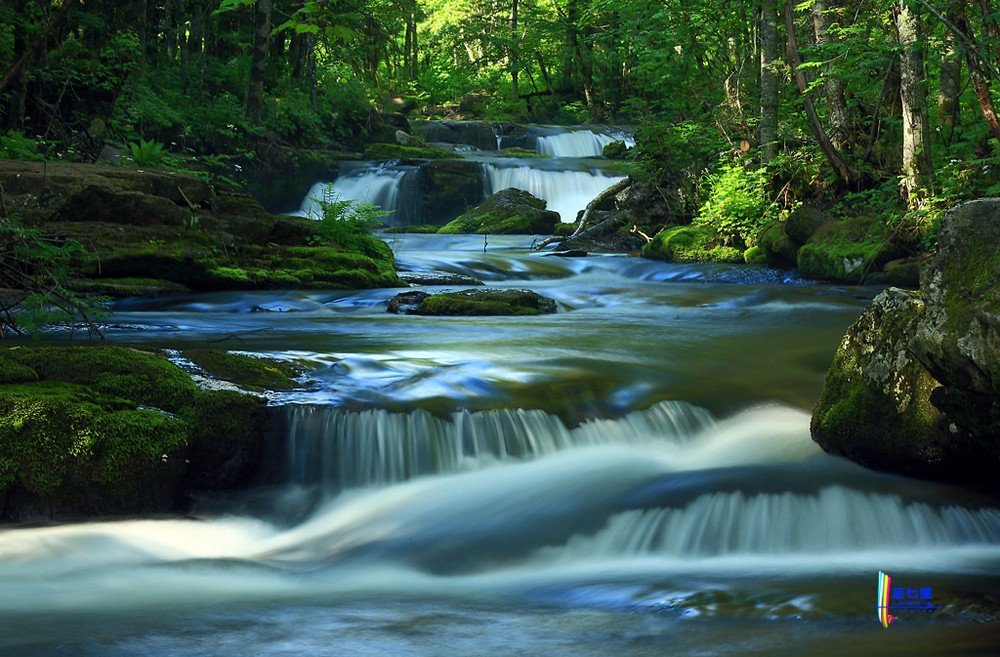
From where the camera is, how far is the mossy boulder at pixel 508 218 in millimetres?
21969

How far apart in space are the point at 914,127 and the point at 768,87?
153 inches

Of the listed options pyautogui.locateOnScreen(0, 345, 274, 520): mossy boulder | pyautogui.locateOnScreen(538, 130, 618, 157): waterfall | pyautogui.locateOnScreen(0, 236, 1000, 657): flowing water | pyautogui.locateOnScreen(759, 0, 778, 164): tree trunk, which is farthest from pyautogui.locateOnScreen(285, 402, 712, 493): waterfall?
pyautogui.locateOnScreen(538, 130, 618, 157): waterfall

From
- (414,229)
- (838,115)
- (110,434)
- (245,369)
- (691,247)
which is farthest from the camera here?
(414,229)

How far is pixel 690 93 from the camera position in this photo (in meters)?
20.9

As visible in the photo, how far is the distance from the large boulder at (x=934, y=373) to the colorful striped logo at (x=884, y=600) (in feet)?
3.36

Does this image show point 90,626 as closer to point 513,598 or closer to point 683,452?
point 513,598

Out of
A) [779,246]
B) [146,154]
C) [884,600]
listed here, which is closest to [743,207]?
[779,246]

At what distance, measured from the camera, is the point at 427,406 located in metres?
6.10

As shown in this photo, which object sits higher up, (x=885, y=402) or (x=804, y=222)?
(x=804, y=222)

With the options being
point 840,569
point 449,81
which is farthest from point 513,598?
point 449,81

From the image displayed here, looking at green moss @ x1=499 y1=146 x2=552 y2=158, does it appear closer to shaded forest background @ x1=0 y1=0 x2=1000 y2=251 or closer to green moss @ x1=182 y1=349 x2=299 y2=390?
shaded forest background @ x1=0 y1=0 x2=1000 y2=251

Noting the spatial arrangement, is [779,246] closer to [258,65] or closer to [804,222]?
[804,222]

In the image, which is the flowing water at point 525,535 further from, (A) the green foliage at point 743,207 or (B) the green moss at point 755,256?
(A) the green foliage at point 743,207

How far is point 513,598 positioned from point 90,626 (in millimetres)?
1722
